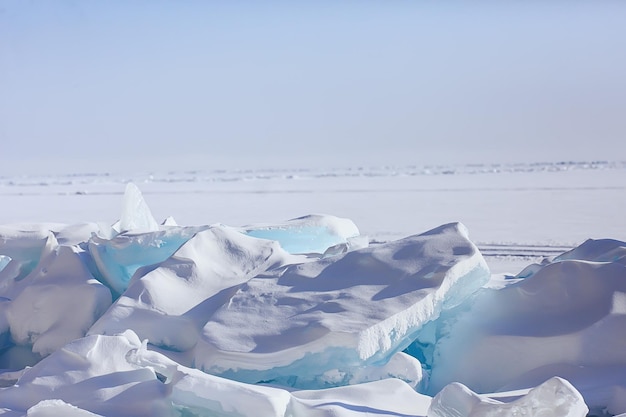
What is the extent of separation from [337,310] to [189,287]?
0.82 metres

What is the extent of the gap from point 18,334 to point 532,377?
8.13ft

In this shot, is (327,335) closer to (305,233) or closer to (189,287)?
(189,287)

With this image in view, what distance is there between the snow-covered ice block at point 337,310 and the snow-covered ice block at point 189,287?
17 centimetres

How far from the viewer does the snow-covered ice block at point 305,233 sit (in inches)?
175

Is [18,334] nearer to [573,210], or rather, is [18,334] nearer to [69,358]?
[69,358]

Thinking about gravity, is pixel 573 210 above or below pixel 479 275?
below

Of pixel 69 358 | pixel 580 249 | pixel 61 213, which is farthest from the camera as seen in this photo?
pixel 61 213

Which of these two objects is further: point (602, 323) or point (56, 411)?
point (602, 323)

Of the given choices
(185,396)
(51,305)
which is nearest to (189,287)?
(51,305)

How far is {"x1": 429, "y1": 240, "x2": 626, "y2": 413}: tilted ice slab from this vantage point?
9.22ft

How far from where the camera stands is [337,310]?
2965 mm

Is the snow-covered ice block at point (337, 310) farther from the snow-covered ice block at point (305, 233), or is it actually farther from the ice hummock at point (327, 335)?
the snow-covered ice block at point (305, 233)

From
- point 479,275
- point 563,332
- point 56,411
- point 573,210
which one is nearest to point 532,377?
point 563,332

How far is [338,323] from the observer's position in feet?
9.27
